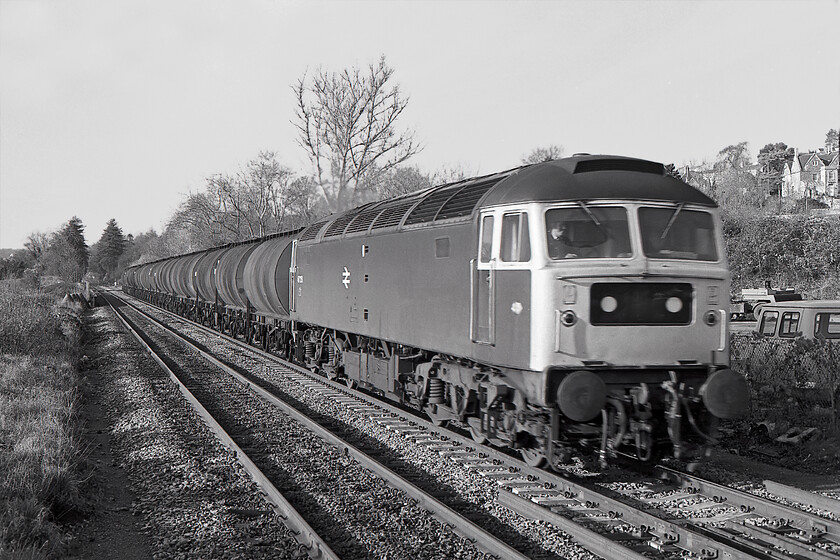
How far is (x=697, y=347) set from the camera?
7141 millimetres

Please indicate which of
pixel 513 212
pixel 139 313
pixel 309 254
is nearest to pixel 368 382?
pixel 309 254

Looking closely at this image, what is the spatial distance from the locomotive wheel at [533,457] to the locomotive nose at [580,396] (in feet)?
3.50

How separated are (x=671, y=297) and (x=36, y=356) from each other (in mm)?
14658

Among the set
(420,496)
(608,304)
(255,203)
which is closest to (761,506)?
(608,304)

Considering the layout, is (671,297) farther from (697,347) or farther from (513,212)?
(513,212)

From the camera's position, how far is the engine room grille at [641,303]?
6.90m

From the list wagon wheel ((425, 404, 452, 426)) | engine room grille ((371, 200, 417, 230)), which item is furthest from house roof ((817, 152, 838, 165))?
wagon wheel ((425, 404, 452, 426))

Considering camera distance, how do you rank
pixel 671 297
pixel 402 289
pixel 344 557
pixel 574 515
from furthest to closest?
pixel 402 289
pixel 671 297
pixel 574 515
pixel 344 557

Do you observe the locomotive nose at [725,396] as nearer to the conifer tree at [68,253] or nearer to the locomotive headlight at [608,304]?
the locomotive headlight at [608,304]

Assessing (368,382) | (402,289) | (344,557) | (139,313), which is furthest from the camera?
A: (139,313)

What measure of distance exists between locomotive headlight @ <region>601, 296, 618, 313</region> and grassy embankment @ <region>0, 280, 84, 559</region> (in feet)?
17.1

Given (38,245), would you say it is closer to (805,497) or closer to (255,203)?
(255,203)

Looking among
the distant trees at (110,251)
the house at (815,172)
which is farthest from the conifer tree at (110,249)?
the house at (815,172)

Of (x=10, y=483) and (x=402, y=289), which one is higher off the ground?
(x=402, y=289)
